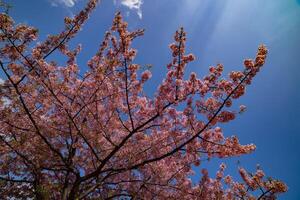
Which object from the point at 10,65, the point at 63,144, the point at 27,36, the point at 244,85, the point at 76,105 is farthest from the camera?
the point at 63,144

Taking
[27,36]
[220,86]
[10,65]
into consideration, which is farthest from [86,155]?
[220,86]

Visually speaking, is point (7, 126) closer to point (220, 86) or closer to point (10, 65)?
point (10, 65)

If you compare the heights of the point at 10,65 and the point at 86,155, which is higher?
the point at 10,65

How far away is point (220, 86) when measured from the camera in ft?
28.6

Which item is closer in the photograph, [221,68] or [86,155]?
[221,68]

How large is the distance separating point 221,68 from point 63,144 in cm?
811

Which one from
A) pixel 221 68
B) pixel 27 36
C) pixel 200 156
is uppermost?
pixel 27 36

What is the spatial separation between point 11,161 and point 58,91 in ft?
13.7

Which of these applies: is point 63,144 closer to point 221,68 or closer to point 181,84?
point 181,84

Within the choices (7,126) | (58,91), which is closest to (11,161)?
(7,126)

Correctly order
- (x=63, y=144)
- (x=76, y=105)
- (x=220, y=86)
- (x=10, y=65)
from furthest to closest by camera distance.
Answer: (x=63, y=144) → (x=76, y=105) → (x=10, y=65) → (x=220, y=86)

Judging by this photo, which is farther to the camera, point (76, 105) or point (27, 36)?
point (76, 105)

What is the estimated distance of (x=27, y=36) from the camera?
953 cm

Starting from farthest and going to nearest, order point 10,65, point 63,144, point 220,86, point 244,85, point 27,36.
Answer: point 63,144, point 10,65, point 27,36, point 220,86, point 244,85
